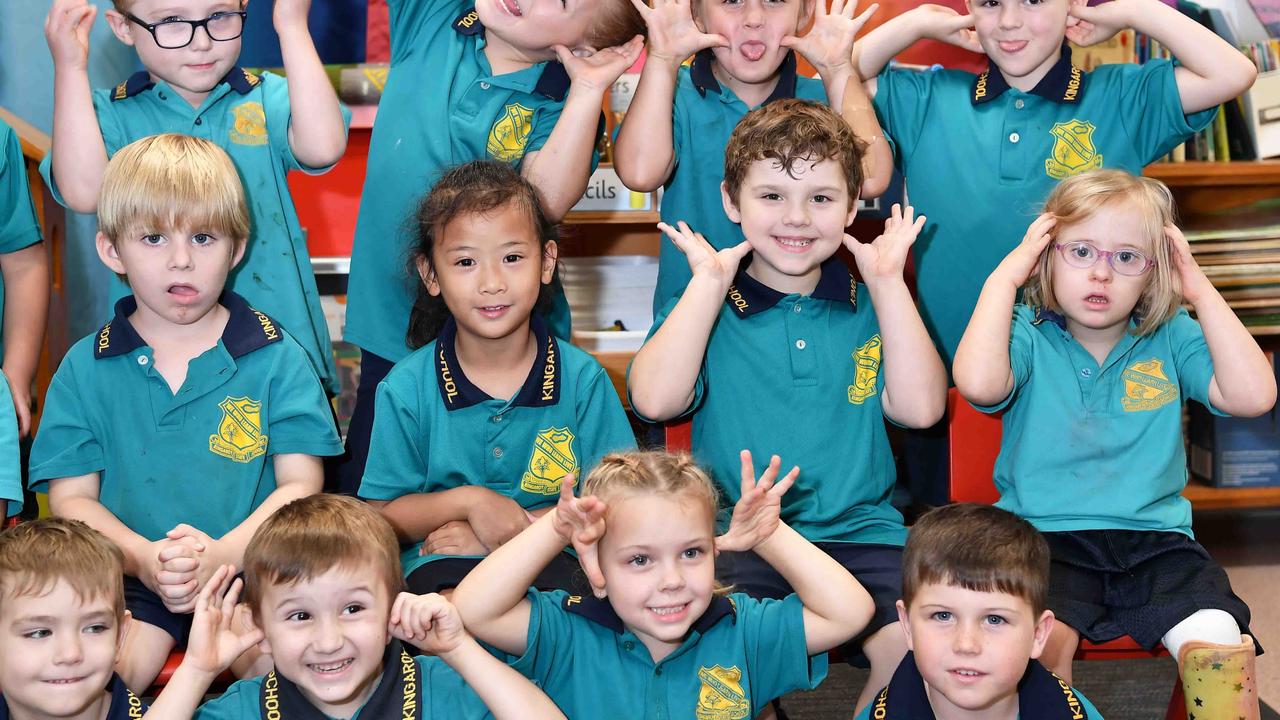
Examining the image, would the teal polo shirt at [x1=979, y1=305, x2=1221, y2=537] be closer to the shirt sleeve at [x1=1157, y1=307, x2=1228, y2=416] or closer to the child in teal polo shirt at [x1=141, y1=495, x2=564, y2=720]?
the shirt sleeve at [x1=1157, y1=307, x2=1228, y2=416]

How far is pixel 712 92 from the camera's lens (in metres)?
2.70

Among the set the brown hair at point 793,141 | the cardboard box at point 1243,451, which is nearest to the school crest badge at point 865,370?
the brown hair at point 793,141

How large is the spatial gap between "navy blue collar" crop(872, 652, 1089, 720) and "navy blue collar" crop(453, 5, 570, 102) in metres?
1.31

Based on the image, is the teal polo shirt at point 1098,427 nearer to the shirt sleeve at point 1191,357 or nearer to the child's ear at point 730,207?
the shirt sleeve at point 1191,357

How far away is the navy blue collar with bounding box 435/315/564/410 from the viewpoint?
232 cm

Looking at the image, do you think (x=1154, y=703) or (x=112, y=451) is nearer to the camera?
(x=112, y=451)

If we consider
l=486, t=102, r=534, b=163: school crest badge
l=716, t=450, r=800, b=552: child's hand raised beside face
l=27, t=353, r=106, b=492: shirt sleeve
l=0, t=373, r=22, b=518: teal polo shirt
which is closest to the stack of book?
l=486, t=102, r=534, b=163: school crest badge

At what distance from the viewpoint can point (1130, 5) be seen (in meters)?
2.64

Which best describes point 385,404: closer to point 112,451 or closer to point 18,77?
point 112,451

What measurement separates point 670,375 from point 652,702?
598 mm

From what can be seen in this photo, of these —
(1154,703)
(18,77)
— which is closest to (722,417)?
(1154,703)

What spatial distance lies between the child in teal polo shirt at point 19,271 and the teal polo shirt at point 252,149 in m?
0.11

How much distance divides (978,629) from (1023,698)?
0.12 meters

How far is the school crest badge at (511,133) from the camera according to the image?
2.67 m
